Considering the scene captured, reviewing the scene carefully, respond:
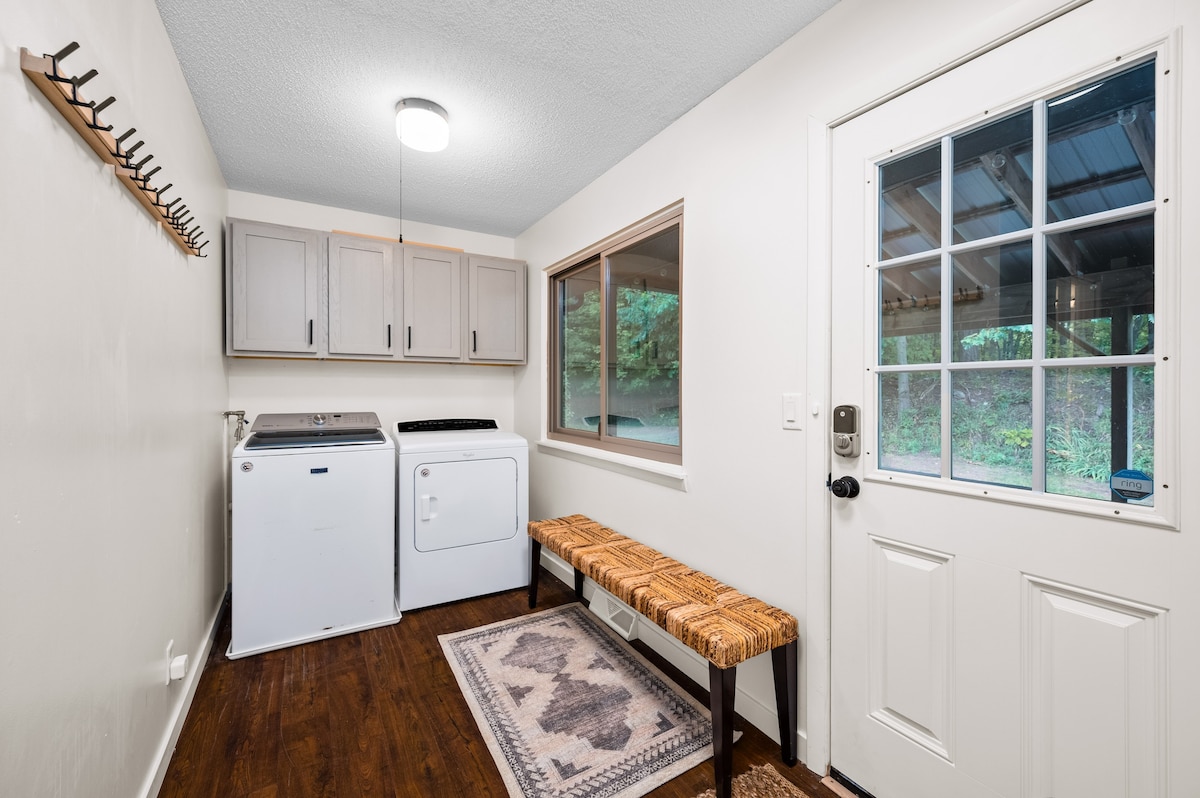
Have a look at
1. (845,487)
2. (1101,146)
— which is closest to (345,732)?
(845,487)

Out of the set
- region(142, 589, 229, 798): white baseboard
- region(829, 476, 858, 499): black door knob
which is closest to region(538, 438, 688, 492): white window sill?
region(829, 476, 858, 499): black door knob

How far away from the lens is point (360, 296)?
3.02 metres

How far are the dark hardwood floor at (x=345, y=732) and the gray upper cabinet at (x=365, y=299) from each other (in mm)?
1644

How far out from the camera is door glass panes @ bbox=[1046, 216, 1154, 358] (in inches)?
40.1

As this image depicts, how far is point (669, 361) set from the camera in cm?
246

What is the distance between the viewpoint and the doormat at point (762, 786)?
1490 mm

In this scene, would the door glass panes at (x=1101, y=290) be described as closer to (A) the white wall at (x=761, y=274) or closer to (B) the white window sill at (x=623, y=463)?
(A) the white wall at (x=761, y=274)

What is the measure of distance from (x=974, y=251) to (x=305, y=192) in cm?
337

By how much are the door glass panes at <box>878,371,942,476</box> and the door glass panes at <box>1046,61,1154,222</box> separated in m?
0.48

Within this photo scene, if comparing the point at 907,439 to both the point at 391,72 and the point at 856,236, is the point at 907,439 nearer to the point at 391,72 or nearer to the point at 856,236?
the point at 856,236

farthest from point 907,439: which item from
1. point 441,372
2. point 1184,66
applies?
point 441,372

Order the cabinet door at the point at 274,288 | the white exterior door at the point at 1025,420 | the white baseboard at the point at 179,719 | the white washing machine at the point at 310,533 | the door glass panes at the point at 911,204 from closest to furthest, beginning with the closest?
1. the white exterior door at the point at 1025,420
2. the door glass panes at the point at 911,204
3. the white baseboard at the point at 179,719
4. the white washing machine at the point at 310,533
5. the cabinet door at the point at 274,288

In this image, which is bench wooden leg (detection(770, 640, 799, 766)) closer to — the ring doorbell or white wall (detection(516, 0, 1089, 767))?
white wall (detection(516, 0, 1089, 767))

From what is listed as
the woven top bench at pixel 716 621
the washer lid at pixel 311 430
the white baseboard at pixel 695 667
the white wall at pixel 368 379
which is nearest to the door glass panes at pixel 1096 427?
the woven top bench at pixel 716 621
